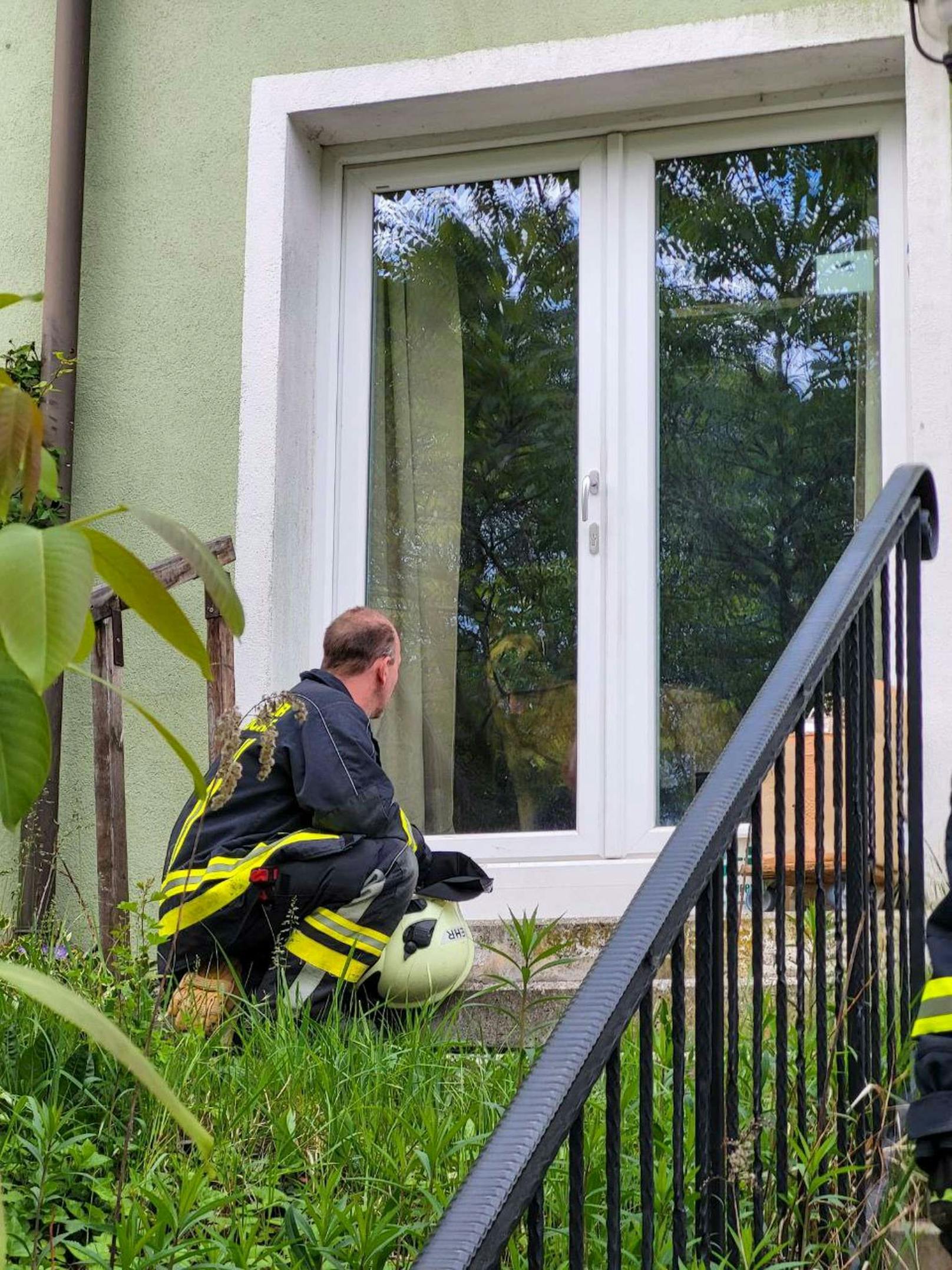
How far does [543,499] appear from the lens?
5129mm

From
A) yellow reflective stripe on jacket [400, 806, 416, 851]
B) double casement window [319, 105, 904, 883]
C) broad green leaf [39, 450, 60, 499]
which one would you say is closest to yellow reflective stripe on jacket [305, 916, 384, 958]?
yellow reflective stripe on jacket [400, 806, 416, 851]

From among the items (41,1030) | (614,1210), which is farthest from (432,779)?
(614,1210)

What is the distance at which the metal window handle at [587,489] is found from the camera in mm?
5012

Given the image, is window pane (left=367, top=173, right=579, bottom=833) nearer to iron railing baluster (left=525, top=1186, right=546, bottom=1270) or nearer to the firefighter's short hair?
the firefighter's short hair

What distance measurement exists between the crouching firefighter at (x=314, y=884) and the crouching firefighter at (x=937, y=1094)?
A: 2077mm

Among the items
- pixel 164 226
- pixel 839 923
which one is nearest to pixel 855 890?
pixel 839 923

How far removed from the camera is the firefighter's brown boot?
131 inches

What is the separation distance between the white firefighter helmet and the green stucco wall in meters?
1.21

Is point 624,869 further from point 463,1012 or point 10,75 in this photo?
point 10,75

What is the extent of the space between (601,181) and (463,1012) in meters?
2.72

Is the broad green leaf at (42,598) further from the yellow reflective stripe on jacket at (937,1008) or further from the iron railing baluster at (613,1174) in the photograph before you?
the yellow reflective stripe on jacket at (937,1008)

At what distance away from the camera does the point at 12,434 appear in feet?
3.13

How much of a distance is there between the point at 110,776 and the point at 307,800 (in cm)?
77

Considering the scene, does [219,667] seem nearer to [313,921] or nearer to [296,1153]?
[313,921]
